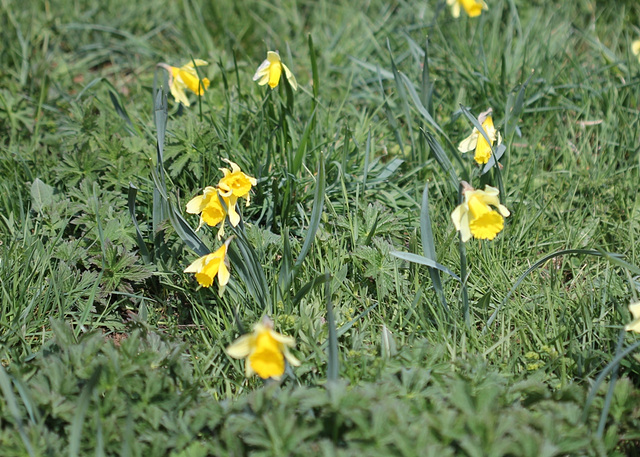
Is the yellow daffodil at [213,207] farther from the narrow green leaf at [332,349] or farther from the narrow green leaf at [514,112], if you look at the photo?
the narrow green leaf at [514,112]

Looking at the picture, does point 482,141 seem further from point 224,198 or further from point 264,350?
point 264,350

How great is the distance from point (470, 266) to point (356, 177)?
2.26ft

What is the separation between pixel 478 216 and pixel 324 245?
710 millimetres

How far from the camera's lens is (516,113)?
7.79ft

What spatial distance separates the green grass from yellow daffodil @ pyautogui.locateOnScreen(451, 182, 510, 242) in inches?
5.5

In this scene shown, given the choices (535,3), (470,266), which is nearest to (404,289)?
(470,266)

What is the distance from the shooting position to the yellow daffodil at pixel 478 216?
1.69m

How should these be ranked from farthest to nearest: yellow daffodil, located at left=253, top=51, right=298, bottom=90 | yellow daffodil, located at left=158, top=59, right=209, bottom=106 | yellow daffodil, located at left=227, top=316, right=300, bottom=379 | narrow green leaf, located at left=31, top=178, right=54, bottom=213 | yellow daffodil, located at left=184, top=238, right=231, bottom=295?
yellow daffodil, located at left=158, top=59, right=209, bottom=106 → narrow green leaf, located at left=31, top=178, right=54, bottom=213 → yellow daffodil, located at left=253, top=51, right=298, bottom=90 → yellow daffodil, located at left=184, top=238, right=231, bottom=295 → yellow daffodil, located at left=227, top=316, right=300, bottom=379

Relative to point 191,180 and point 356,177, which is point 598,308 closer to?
point 356,177

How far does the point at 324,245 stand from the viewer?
2.22 meters

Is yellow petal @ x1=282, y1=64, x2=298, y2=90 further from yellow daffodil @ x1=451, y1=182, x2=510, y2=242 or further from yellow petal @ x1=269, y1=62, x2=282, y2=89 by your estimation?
yellow daffodil @ x1=451, y1=182, x2=510, y2=242

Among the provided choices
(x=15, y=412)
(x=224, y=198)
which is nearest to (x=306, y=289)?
(x=224, y=198)

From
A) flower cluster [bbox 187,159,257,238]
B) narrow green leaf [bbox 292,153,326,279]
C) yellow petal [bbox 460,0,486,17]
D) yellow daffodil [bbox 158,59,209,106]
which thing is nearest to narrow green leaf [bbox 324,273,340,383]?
narrow green leaf [bbox 292,153,326,279]

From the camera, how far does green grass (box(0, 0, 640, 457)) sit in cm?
151
